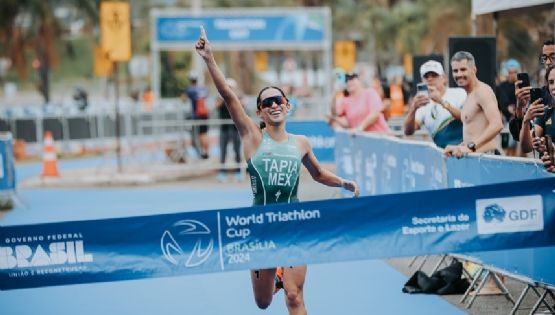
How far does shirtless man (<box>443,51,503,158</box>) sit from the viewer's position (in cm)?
1155

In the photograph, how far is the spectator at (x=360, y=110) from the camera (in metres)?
18.6

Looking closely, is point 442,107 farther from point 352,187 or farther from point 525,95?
point 352,187

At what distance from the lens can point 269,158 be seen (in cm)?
900

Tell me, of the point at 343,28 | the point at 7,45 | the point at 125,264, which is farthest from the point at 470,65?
the point at 343,28

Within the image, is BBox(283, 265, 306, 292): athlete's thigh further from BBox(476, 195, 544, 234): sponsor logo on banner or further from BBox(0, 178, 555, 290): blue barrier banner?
BBox(476, 195, 544, 234): sponsor logo on banner

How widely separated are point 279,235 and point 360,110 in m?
11.4

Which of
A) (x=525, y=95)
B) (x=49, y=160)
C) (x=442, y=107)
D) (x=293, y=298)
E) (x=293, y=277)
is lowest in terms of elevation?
(x=49, y=160)

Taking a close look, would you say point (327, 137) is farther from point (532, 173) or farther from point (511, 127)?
point (532, 173)

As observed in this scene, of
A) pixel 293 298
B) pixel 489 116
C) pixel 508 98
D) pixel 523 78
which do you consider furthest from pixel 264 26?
pixel 293 298

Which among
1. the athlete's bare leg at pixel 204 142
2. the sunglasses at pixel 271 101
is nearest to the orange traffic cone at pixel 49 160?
the athlete's bare leg at pixel 204 142

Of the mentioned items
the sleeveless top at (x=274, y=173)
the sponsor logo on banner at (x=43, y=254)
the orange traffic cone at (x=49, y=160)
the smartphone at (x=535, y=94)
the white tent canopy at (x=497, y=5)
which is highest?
the white tent canopy at (x=497, y=5)

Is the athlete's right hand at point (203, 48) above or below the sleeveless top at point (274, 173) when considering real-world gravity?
above

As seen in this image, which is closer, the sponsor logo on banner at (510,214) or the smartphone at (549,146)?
the sponsor logo on banner at (510,214)

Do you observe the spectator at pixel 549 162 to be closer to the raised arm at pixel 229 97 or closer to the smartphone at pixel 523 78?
the smartphone at pixel 523 78
